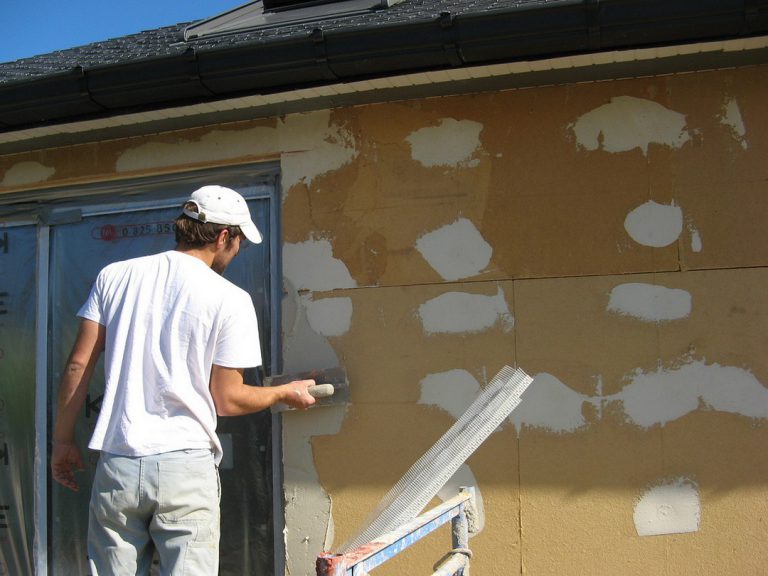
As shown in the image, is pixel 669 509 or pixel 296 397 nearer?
pixel 296 397

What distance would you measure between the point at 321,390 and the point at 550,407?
885 mm

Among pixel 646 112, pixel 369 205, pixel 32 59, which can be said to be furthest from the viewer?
pixel 32 59

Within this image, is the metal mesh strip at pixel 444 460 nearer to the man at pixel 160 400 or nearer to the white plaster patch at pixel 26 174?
the man at pixel 160 400

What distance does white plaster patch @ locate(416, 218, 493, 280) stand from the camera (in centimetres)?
354

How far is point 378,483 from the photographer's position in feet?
11.7

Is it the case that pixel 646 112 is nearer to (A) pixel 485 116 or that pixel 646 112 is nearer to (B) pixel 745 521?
(A) pixel 485 116

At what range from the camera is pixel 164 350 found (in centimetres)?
261

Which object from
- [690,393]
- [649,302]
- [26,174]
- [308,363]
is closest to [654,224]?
[649,302]

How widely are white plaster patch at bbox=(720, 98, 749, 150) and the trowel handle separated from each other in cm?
181

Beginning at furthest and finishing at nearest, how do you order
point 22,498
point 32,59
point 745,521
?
point 32,59, point 22,498, point 745,521

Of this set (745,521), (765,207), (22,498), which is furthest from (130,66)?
(745,521)

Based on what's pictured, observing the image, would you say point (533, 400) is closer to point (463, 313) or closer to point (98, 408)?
point (463, 313)

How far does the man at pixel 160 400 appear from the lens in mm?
2555

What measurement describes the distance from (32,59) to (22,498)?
8.86 feet
